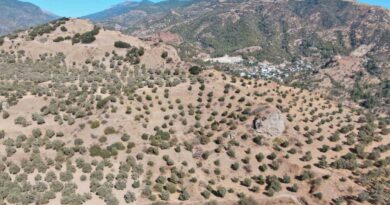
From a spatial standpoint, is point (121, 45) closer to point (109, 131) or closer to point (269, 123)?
point (109, 131)

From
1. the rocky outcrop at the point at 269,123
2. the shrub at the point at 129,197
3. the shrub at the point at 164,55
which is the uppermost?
the shrub at the point at 164,55

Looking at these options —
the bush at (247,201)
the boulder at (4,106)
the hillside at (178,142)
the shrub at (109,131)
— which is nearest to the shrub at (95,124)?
the hillside at (178,142)

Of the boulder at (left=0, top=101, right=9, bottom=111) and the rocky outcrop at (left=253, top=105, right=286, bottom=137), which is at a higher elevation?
the boulder at (left=0, top=101, right=9, bottom=111)

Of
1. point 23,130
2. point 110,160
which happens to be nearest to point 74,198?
point 110,160

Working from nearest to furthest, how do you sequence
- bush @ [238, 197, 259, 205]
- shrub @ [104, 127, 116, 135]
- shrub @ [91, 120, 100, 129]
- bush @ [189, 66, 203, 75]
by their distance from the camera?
bush @ [238, 197, 259, 205], shrub @ [104, 127, 116, 135], shrub @ [91, 120, 100, 129], bush @ [189, 66, 203, 75]

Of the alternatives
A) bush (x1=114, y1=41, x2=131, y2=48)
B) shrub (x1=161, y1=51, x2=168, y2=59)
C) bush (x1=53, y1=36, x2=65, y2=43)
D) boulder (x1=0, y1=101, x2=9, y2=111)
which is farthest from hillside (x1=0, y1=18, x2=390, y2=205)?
bush (x1=53, y1=36, x2=65, y2=43)

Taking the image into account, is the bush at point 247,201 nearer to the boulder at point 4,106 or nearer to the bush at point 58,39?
the boulder at point 4,106

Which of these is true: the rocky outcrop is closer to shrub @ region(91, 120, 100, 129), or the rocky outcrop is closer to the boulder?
shrub @ region(91, 120, 100, 129)
